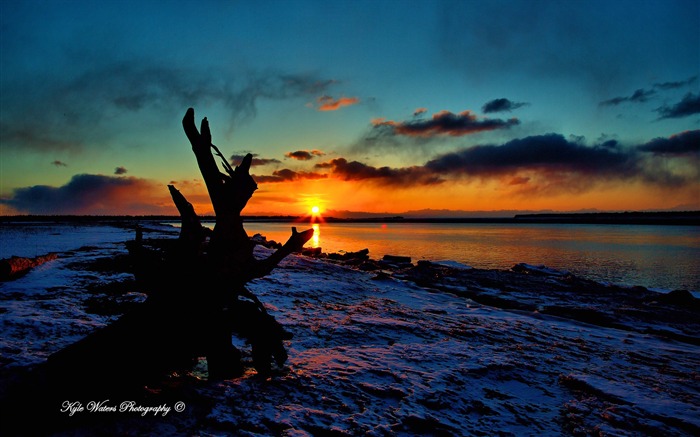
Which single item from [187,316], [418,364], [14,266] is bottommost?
[418,364]

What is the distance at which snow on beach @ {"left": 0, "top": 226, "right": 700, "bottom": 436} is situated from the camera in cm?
365

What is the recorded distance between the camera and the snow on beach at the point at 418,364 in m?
3.65

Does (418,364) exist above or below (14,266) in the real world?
below


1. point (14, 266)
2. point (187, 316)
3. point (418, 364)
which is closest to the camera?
point (187, 316)

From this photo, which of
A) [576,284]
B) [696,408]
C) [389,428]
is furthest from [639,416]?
[576,284]

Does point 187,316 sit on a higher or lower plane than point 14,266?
higher

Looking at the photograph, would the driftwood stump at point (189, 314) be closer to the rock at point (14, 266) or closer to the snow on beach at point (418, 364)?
the snow on beach at point (418, 364)

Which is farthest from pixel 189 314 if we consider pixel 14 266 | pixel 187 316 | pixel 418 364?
pixel 14 266

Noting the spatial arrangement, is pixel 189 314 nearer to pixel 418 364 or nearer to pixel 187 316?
pixel 187 316

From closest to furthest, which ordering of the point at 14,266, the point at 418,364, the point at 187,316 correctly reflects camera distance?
the point at 187,316 < the point at 418,364 < the point at 14,266

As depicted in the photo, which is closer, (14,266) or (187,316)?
(187,316)

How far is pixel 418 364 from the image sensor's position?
5238 millimetres

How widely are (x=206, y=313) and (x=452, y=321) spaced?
6.11 m

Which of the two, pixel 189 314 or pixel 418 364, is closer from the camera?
pixel 189 314
